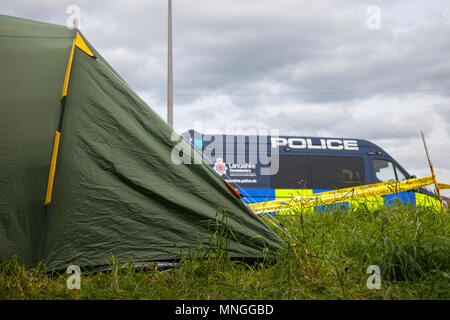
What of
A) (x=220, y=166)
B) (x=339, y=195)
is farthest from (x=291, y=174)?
(x=339, y=195)

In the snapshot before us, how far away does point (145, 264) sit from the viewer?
11.5 feet

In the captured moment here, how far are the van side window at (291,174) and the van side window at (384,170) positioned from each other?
1786 millimetres

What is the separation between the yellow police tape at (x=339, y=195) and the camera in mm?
5648

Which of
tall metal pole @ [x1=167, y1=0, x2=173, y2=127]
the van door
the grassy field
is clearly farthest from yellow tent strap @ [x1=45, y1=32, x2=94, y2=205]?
the van door

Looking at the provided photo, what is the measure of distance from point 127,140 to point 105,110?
344 millimetres

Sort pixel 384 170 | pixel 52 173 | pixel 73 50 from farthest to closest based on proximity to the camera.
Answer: pixel 384 170 → pixel 73 50 → pixel 52 173

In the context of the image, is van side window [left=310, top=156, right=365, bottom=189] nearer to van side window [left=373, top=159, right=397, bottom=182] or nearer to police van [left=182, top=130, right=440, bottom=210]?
police van [left=182, top=130, right=440, bottom=210]

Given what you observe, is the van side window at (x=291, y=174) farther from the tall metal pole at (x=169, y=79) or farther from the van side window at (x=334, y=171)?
the tall metal pole at (x=169, y=79)

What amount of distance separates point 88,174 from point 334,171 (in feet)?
23.7

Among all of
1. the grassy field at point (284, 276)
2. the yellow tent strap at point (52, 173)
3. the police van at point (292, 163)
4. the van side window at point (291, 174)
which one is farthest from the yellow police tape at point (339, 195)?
the yellow tent strap at point (52, 173)

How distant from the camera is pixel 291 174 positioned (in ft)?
31.3

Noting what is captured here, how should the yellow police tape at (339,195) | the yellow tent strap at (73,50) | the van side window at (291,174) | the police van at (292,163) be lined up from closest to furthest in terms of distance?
the yellow tent strap at (73,50) → the yellow police tape at (339,195) → the police van at (292,163) → the van side window at (291,174)

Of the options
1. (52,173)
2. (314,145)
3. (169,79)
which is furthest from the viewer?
(169,79)

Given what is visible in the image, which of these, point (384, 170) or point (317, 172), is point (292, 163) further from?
point (384, 170)
